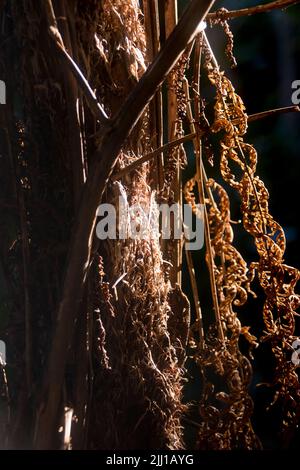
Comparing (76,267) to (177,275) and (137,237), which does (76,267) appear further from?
(177,275)

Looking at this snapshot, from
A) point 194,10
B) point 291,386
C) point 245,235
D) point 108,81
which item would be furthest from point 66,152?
point 245,235

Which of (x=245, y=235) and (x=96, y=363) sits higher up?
(x=245, y=235)

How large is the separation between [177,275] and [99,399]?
31 cm

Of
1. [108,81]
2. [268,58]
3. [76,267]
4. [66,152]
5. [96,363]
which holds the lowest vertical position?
[96,363]

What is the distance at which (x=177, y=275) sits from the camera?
1309 mm
